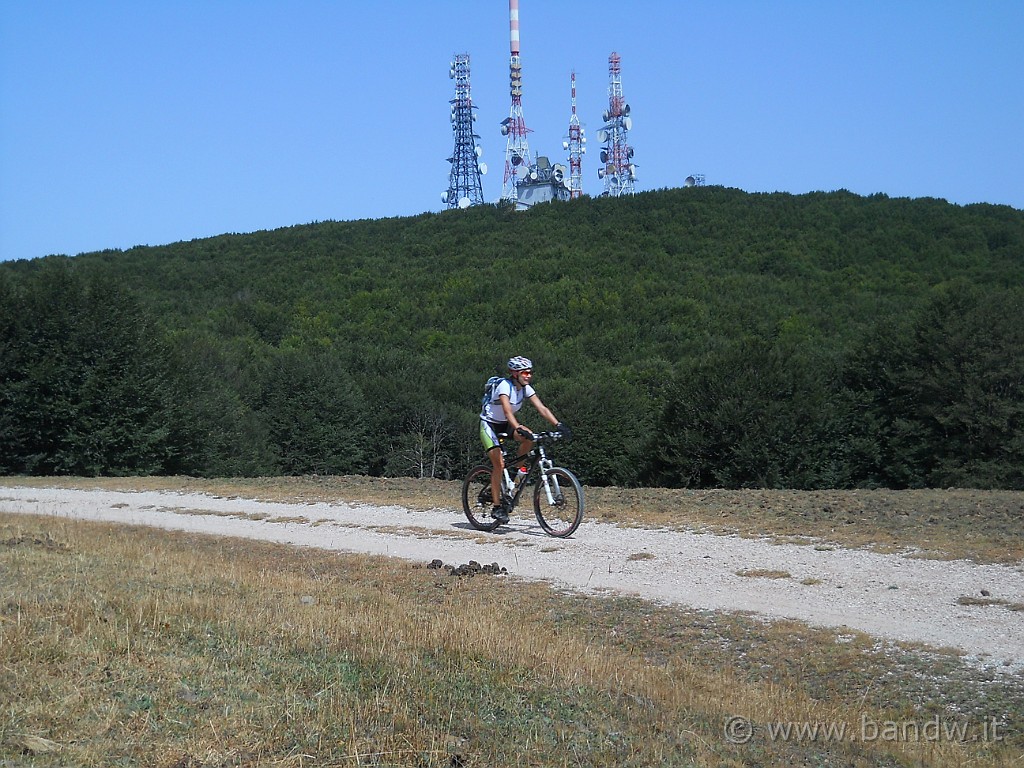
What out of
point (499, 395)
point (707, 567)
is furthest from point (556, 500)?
point (707, 567)

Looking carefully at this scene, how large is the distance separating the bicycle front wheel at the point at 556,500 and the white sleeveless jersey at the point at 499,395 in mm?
801

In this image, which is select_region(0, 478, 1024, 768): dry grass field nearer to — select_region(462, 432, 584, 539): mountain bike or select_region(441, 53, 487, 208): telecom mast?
select_region(462, 432, 584, 539): mountain bike

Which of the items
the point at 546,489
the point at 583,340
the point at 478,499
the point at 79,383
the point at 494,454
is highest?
the point at 583,340

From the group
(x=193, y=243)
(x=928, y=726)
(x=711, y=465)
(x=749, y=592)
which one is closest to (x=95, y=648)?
(x=928, y=726)

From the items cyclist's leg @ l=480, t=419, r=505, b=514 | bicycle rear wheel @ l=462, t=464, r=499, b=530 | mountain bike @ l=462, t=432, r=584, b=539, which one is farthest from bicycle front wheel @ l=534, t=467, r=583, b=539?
bicycle rear wheel @ l=462, t=464, r=499, b=530

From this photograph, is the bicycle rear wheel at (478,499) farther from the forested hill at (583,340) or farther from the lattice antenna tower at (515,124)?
the lattice antenna tower at (515,124)

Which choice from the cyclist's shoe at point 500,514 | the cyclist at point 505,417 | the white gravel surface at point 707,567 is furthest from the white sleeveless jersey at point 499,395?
the white gravel surface at point 707,567

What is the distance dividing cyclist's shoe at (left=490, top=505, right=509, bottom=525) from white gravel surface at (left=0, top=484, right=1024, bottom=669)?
17 cm

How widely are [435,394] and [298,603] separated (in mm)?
53917

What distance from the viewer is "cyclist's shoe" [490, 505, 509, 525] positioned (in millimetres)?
10681

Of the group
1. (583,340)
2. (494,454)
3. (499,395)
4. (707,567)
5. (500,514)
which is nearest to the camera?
(707,567)

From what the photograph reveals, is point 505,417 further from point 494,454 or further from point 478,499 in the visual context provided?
point 478,499

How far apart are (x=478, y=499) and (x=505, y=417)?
1227 millimetres

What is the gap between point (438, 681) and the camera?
4.62m
